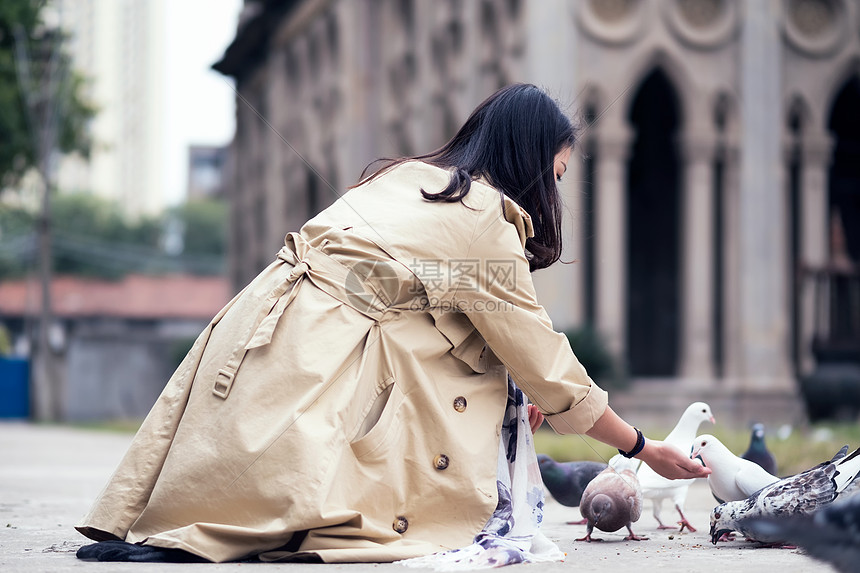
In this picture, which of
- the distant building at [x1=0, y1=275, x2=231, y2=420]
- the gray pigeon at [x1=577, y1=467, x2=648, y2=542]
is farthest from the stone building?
the distant building at [x1=0, y1=275, x2=231, y2=420]

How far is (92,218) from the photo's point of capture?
2707 inches

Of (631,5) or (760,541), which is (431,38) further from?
(760,541)

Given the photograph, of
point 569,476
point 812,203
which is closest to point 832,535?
point 569,476

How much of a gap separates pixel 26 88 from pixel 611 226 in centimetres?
1553

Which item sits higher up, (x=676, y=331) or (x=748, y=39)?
(x=748, y=39)

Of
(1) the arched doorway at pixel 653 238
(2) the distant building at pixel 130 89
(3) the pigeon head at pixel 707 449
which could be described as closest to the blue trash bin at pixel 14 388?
(1) the arched doorway at pixel 653 238

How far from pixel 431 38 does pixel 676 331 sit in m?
6.59

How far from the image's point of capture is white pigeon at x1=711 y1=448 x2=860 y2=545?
3.65 metres

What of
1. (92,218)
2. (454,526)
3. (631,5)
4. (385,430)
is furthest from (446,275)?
(92,218)

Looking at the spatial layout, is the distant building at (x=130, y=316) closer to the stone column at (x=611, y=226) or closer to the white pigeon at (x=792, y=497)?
the stone column at (x=611, y=226)

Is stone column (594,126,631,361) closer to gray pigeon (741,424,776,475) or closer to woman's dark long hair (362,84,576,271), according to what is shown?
gray pigeon (741,424,776,475)

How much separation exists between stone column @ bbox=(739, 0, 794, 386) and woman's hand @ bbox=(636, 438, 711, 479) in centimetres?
1262

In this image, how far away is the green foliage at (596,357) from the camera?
1451 cm

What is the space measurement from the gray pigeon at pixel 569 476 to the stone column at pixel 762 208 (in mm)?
11414
